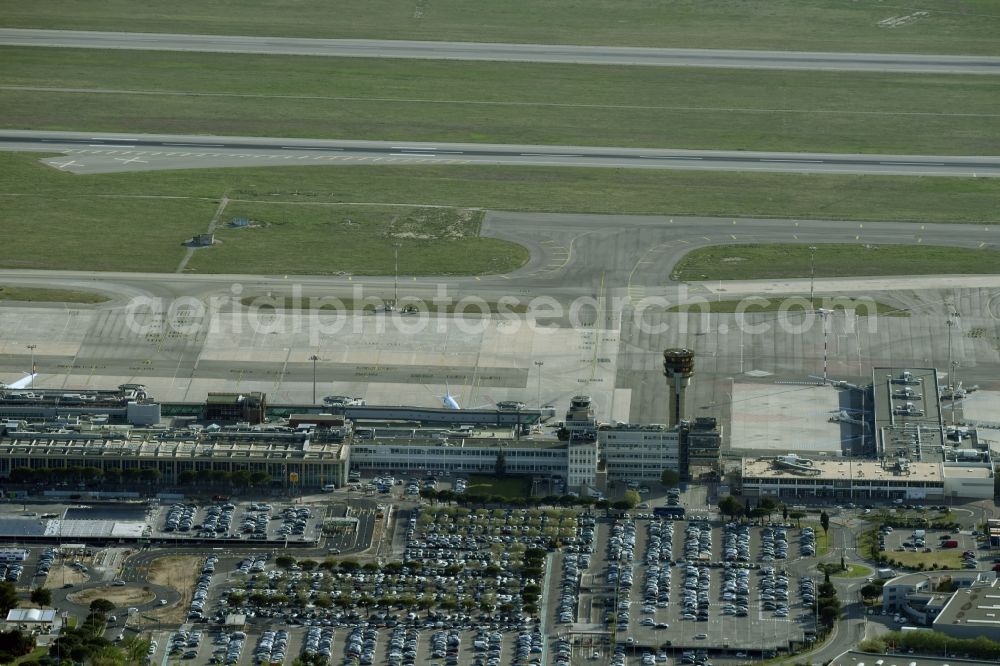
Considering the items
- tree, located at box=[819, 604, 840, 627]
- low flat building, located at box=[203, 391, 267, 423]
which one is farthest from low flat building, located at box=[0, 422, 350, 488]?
tree, located at box=[819, 604, 840, 627]

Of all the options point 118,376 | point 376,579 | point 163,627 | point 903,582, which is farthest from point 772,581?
point 118,376

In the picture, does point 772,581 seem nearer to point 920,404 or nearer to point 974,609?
point 974,609

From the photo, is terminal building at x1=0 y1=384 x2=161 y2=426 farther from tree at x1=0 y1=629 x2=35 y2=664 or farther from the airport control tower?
the airport control tower

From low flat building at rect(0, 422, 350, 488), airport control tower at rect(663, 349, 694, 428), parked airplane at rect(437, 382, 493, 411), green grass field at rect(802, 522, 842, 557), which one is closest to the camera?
green grass field at rect(802, 522, 842, 557)

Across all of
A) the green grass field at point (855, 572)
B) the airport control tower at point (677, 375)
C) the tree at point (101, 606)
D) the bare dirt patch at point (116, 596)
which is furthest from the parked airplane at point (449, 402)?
the tree at point (101, 606)

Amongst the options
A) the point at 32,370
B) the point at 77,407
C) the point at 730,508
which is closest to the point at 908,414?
the point at 730,508

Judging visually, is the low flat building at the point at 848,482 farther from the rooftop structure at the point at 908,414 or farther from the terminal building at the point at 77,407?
the terminal building at the point at 77,407
